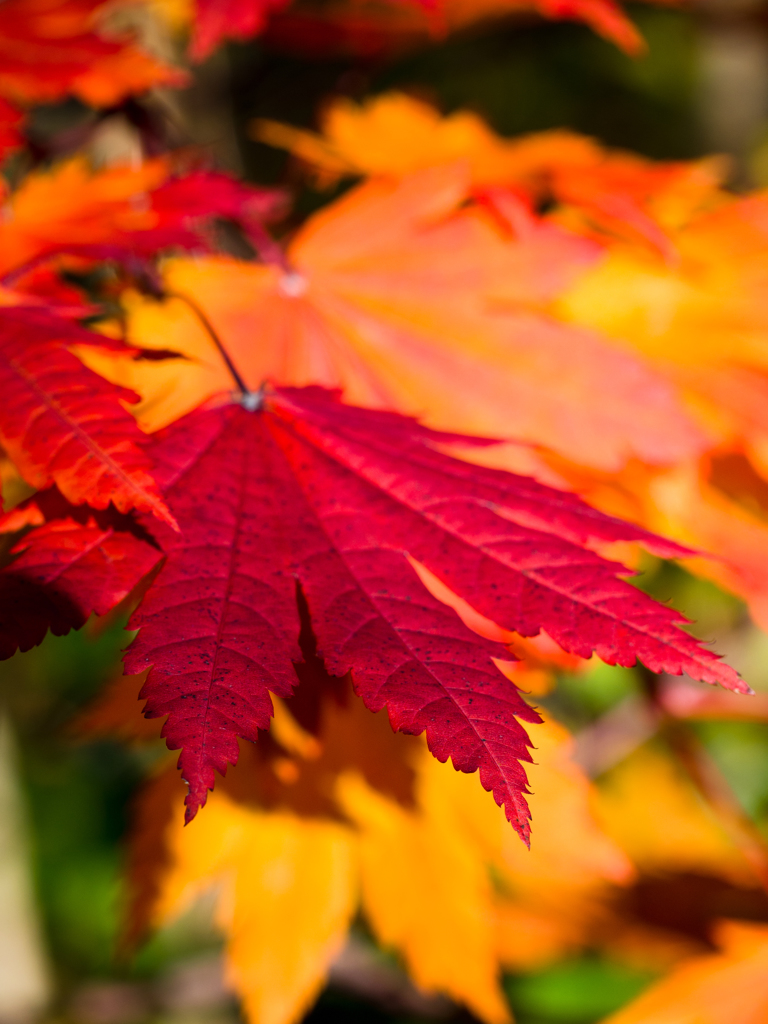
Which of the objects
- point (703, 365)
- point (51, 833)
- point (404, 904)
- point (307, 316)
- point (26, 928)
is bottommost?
point (51, 833)

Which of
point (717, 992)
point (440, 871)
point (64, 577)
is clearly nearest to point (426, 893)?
point (440, 871)

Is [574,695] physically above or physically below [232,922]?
below

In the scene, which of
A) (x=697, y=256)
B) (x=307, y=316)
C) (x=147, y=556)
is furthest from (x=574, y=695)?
(x=147, y=556)

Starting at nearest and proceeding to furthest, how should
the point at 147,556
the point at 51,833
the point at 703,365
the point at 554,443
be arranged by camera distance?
the point at 147,556 < the point at 554,443 < the point at 703,365 < the point at 51,833

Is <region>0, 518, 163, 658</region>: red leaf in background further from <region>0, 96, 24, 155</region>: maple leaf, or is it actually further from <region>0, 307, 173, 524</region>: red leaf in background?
<region>0, 96, 24, 155</region>: maple leaf

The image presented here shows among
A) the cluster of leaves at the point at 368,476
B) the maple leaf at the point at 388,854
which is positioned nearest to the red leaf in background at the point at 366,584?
the cluster of leaves at the point at 368,476

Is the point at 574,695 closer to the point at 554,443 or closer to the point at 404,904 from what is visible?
the point at 404,904

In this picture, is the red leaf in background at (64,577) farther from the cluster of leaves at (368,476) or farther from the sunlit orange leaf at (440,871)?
the sunlit orange leaf at (440,871)
